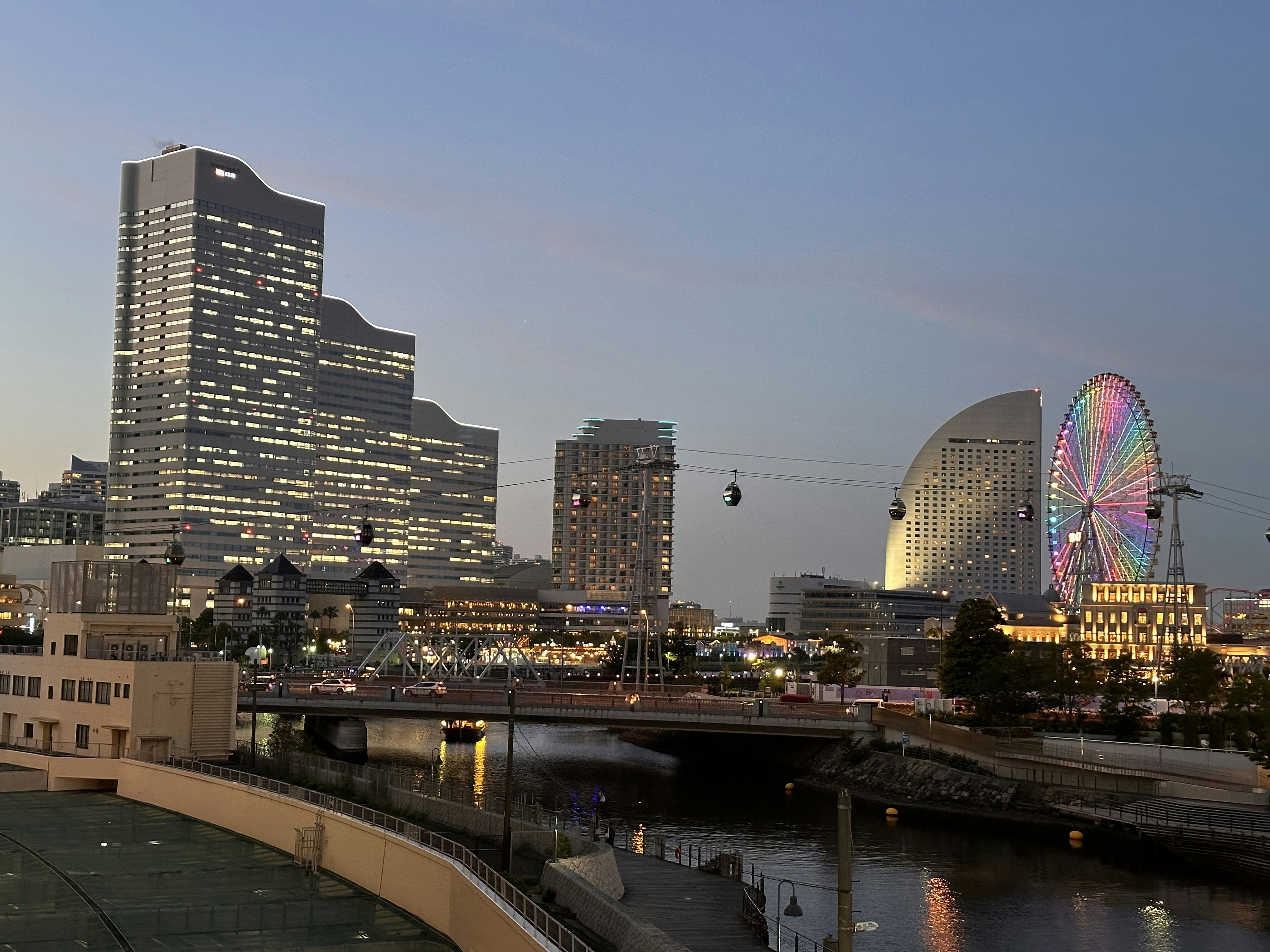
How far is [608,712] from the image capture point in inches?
3177

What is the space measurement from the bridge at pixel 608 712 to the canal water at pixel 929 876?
3661 mm

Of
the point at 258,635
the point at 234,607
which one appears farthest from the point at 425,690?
the point at 234,607

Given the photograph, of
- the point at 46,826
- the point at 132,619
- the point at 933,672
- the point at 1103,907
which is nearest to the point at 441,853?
the point at 46,826

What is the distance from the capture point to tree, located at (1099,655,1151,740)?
80.6 meters

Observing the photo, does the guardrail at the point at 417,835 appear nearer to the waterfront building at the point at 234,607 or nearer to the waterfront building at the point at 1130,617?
the waterfront building at the point at 1130,617

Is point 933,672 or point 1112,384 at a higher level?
point 1112,384

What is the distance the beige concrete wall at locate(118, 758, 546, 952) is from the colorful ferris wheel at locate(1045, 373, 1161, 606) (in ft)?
301

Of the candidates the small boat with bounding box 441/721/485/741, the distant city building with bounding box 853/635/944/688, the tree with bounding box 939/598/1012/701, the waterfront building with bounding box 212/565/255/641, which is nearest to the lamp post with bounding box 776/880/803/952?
the tree with bounding box 939/598/1012/701

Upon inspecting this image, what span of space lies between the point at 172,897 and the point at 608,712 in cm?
4656

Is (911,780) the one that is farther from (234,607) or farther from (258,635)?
(234,607)

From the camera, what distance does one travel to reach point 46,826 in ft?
150

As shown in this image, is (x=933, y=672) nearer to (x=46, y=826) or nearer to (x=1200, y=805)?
(x=1200, y=805)

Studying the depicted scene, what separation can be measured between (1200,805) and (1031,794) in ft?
31.2

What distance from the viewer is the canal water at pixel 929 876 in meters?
44.0
